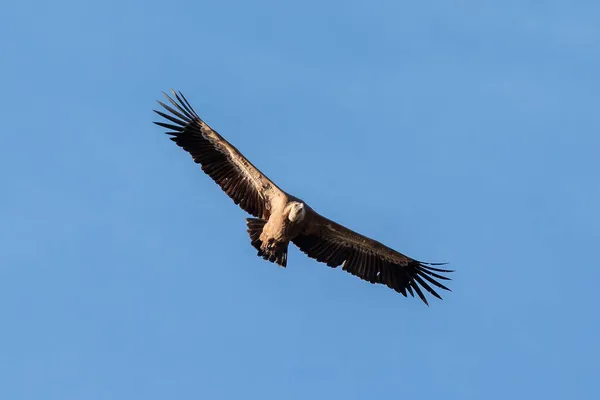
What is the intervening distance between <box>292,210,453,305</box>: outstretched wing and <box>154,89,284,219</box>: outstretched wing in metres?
1.16

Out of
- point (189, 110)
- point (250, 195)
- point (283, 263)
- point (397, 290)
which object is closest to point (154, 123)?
point (189, 110)

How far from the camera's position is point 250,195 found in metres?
23.0

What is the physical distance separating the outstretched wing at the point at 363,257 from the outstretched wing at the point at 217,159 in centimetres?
116

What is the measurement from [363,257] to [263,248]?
7.92 ft

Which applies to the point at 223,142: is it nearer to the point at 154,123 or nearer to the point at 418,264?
the point at 154,123

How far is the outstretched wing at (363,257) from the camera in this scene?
76.0 feet

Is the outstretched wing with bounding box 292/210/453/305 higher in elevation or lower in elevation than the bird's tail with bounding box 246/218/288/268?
higher

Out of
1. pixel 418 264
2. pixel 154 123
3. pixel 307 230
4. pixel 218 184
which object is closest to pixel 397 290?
pixel 418 264

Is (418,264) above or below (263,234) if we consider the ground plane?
above

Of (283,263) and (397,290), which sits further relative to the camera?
(397,290)

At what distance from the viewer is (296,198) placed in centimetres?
2252

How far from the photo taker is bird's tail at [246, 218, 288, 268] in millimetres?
22203

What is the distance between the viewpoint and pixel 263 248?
875 inches

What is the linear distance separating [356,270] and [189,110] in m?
4.62
